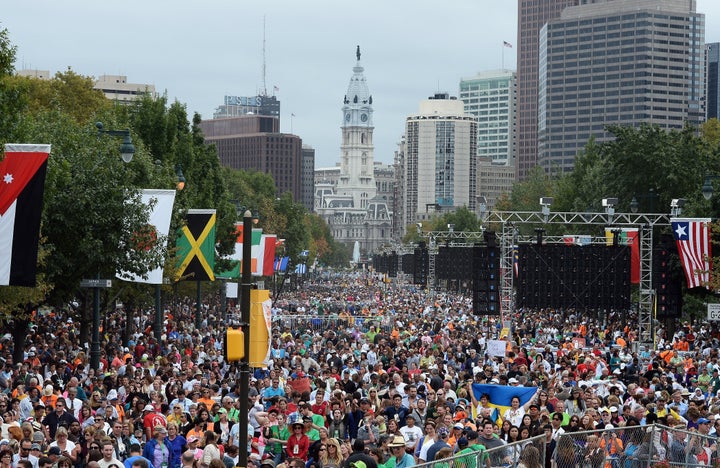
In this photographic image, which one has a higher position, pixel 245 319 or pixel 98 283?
pixel 98 283

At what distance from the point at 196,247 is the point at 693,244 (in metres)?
14.5

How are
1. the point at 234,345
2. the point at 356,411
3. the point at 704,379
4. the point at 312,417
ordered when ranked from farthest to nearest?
the point at 704,379, the point at 356,411, the point at 312,417, the point at 234,345

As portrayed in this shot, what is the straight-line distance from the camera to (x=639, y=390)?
2622cm

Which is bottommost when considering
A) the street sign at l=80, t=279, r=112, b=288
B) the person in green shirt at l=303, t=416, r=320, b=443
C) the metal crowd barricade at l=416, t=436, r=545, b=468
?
the person in green shirt at l=303, t=416, r=320, b=443

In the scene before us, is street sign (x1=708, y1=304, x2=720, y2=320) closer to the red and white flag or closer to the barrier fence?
the barrier fence

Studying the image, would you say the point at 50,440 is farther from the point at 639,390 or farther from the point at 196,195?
the point at 196,195

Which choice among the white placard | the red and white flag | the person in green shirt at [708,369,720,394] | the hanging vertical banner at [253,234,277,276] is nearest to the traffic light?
the red and white flag

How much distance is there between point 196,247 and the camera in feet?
138

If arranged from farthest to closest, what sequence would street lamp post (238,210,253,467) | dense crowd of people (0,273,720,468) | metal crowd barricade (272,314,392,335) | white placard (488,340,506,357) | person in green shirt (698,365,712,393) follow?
metal crowd barricade (272,314,392,335), white placard (488,340,506,357), person in green shirt (698,365,712,393), dense crowd of people (0,273,720,468), street lamp post (238,210,253,467)

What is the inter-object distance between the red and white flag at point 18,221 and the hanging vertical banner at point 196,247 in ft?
66.9

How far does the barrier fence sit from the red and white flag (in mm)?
7814

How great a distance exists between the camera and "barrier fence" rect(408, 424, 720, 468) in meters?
17.2

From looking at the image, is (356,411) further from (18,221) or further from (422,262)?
(422,262)

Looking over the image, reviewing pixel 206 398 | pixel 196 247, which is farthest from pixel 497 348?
pixel 206 398
